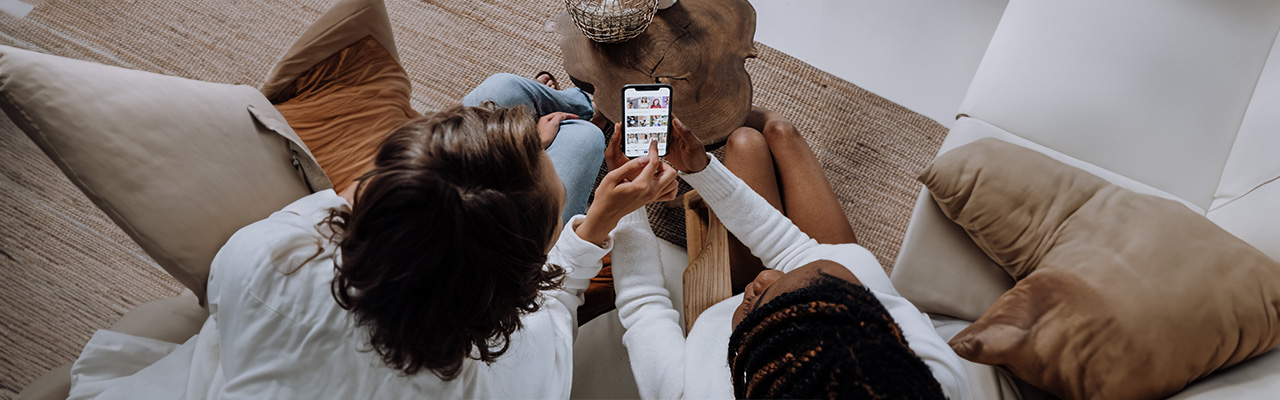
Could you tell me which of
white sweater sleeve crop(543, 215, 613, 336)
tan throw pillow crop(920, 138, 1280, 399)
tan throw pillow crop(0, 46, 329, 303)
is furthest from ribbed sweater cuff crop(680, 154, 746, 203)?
tan throw pillow crop(0, 46, 329, 303)

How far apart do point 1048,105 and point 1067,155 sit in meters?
0.13

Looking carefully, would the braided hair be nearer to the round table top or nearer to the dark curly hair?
the dark curly hair

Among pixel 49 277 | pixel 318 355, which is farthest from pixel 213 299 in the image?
pixel 49 277

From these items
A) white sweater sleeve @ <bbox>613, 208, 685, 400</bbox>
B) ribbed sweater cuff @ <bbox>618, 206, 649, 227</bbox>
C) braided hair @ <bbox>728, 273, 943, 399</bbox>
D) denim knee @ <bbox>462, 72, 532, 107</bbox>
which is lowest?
white sweater sleeve @ <bbox>613, 208, 685, 400</bbox>

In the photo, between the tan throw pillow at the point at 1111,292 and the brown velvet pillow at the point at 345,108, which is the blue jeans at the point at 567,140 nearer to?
the brown velvet pillow at the point at 345,108

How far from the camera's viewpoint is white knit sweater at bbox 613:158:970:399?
3.19 feet

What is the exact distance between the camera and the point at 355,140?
129cm

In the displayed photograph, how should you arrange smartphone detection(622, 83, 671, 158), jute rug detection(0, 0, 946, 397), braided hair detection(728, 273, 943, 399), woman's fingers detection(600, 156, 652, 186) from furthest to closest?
jute rug detection(0, 0, 946, 397) < smartphone detection(622, 83, 671, 158) < woman's fingers detection(600, 156, 652, 186) < braided hair detection(728, 273, 943, 399)

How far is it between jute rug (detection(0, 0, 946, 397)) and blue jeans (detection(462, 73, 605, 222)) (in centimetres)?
41

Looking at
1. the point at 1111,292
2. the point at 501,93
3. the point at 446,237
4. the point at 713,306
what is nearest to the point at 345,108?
the point at 501,93

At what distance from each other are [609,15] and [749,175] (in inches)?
18.6

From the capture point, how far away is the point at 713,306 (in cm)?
115

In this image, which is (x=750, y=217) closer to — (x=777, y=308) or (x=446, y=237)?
(x=777, y=308)

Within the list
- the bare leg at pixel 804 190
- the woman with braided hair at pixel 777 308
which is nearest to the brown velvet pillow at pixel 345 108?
the woman with braided hair at pixel 777 308
